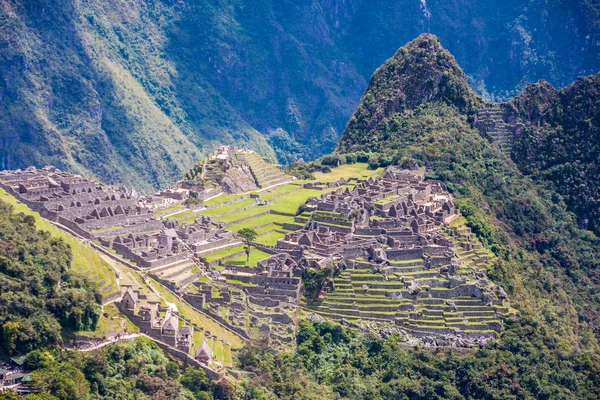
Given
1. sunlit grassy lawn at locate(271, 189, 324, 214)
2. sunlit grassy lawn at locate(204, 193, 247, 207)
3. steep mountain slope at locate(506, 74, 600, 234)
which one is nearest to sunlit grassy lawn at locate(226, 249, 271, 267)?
sunlit grassy lawn at locate(271, 189, 324, 214)

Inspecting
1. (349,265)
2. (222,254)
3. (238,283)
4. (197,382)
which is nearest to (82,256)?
(238,283)

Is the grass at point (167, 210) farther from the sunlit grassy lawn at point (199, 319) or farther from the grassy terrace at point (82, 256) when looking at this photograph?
the sunlit grassy lawn at point (199, 319)

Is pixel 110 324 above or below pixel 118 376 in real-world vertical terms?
above

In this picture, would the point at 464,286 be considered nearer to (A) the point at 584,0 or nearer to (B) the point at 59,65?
(B) the point at 59,65

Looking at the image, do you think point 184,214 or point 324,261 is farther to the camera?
point 184,214

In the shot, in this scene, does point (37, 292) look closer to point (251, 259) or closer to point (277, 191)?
point (251, 259)

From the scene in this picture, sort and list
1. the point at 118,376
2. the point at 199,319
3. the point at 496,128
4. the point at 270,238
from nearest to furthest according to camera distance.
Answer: the point at 118,376 < the point at 199,319 < the point at 270,238 < the point at 496,128

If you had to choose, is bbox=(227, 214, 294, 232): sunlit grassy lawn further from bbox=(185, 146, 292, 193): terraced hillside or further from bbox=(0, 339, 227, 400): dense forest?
bbox=(0, 339, 227, 400): dense forest
